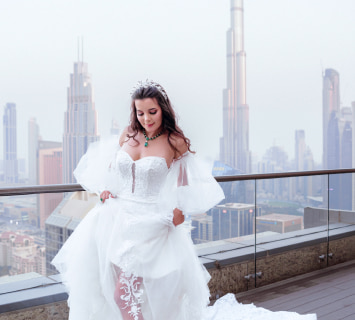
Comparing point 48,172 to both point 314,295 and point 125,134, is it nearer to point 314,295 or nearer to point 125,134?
point 314,295

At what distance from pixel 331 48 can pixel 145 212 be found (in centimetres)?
3001

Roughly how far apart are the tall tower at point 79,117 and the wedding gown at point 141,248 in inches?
538

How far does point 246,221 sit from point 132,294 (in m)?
1.78

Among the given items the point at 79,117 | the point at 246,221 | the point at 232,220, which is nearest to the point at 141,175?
the point at 232,220

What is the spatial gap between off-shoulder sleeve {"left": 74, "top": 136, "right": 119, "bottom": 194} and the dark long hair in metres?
0.17

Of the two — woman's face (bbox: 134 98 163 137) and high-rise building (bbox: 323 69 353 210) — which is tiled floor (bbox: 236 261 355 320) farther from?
woman's face (bbox: 134 98 163 137)

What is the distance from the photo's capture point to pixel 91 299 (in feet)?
6.46

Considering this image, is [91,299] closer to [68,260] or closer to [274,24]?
[68,260]

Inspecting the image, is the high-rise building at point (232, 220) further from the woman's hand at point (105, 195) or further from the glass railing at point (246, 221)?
the woman's hand at point (105, 195)

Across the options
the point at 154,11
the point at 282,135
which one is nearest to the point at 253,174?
the point at 282,135

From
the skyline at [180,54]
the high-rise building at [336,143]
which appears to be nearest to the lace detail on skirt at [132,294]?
the high-rise building at [336,143]

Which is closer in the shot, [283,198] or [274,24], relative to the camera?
[283,198]

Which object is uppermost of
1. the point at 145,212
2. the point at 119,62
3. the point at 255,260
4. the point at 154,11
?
the point at 154,11

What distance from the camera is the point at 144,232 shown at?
1904 millimetres
